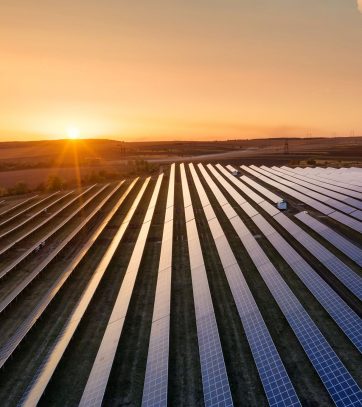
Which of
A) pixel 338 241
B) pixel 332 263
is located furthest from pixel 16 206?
pixel 332 263

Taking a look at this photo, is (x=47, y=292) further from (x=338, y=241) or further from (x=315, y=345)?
(x=338, y=241)

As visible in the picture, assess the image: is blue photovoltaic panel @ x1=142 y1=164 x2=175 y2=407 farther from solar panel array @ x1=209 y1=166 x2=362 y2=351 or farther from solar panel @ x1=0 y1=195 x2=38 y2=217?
solar panel @ x1=0 y1=195 x2=38 y2=217

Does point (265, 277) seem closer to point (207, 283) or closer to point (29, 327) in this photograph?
point (207, 283)

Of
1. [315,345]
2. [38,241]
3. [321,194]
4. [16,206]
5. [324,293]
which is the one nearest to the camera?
[315,345]

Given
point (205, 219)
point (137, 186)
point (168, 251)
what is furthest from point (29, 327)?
point (137, 186)

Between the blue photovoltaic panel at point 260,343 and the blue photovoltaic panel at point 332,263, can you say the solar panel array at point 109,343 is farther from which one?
the blue photovoltaic panel at point 332,263

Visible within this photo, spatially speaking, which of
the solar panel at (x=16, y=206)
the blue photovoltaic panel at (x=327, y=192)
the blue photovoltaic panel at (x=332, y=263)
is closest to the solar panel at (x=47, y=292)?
the solar panel at (x=16, y=206)
